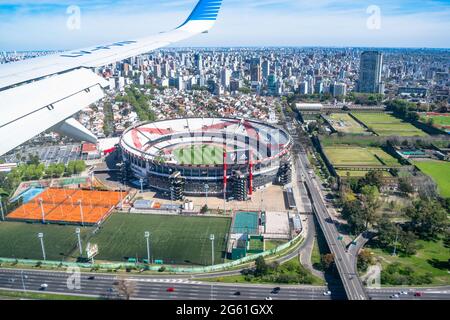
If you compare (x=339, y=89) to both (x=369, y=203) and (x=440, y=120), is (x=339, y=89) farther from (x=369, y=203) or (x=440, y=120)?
(x=369, y=203)

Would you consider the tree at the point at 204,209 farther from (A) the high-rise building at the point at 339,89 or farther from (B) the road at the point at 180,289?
(A) the high-rise building at the point at 339,89

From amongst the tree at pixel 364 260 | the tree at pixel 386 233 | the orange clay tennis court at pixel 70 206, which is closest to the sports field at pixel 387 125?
the tree at pixel 386 233

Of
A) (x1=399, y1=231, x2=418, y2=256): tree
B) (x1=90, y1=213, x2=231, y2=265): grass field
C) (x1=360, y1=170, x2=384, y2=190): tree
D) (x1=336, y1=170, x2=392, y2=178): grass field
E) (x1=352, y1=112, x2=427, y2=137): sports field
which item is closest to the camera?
(x1=90, y1=213, x2=231, y2=265): grass field

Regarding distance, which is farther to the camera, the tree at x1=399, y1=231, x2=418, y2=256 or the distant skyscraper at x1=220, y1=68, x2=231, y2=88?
the distant skyscraper at x1=220, y1=68, x2=231, y2=88

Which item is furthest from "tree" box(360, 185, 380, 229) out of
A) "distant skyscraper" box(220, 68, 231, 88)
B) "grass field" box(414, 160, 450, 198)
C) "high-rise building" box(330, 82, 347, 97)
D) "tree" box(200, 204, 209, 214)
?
"distant skyscraper" box(220, 68, 231, 88)

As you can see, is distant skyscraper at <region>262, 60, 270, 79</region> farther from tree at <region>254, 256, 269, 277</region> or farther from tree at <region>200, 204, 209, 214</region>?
tree at <region>254, 256, 269, 277</region>
